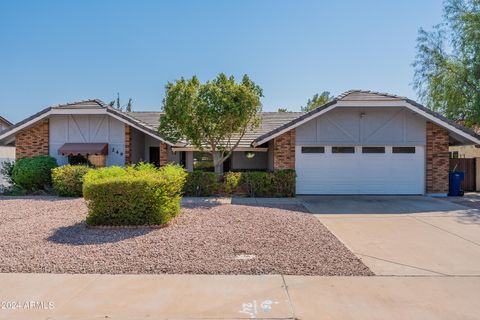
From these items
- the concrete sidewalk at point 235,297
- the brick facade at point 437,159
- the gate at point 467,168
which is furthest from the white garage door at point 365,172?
the concrete sidewalk at point 235,297

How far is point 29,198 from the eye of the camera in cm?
1318

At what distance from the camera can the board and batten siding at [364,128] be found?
15.0 metres

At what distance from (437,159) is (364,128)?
363cm

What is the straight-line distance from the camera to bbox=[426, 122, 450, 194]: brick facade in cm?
1505

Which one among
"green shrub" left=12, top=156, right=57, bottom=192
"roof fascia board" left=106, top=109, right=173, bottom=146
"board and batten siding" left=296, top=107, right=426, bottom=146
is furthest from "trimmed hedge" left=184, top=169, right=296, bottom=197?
"green shrub" left=12, top=156, right=57, bottom=192

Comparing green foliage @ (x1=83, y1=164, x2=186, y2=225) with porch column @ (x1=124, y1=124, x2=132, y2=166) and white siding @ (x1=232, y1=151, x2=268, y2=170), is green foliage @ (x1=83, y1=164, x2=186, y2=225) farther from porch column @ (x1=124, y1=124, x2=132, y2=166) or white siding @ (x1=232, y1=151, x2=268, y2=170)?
white siding @ (x1=232, y1=151, x2=268, y2=170)

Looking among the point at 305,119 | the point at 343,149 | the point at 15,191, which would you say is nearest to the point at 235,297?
the point at 305,119

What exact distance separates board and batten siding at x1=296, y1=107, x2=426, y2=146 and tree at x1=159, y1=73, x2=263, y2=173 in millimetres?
2876

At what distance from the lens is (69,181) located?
1359cm

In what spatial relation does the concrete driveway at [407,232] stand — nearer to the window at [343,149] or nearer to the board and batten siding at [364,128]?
the window at [343,149]

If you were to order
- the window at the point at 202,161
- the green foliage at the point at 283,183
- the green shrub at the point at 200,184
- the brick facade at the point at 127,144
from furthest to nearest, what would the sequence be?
the window at the point at 202,161 → the brick facade at the point at 127,144 → the green foliage at the point at 283,183 → the green shrub at the point at 200,184

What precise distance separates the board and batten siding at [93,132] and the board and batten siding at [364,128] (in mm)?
8788

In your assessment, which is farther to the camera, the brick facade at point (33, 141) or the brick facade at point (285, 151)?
the brick facade at point (33, 141)

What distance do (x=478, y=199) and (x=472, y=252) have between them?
31.0 feet
